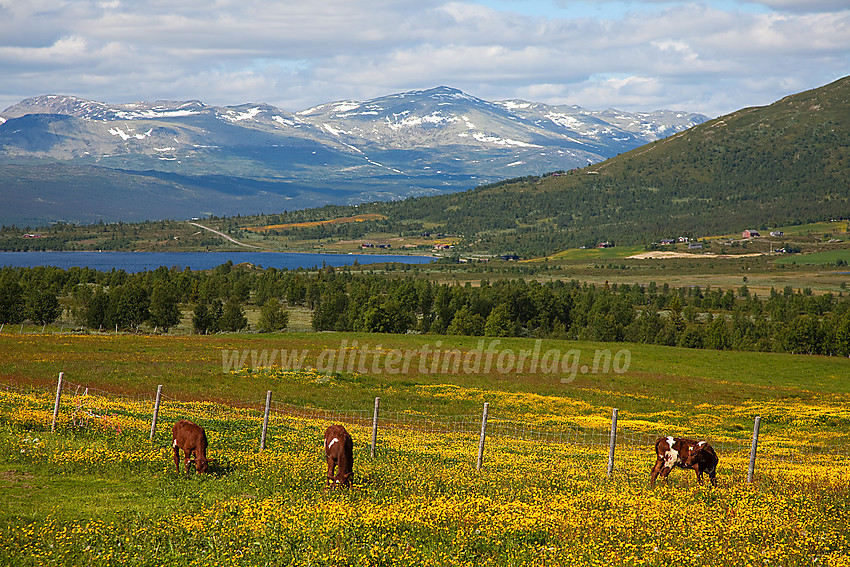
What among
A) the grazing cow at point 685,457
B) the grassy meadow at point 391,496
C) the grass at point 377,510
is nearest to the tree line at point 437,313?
the grassy meadow at point 391,496

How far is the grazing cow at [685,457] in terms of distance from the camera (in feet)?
64.8

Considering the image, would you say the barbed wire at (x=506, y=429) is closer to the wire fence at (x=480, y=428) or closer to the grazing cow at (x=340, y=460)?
the wire fence at (x=480, y=428)

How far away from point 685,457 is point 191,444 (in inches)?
543

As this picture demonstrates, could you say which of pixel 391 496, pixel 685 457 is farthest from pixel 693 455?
pixel 391 496

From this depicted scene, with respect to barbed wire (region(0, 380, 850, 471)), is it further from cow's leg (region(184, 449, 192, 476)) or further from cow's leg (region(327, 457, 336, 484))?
cow's leg (region(327, 457, 336, 484))

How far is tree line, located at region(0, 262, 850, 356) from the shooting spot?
112 meters

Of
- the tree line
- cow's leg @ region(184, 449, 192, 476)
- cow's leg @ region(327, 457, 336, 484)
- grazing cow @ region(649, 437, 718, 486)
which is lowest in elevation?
the tree line

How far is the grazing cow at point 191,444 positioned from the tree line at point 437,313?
90.4 meters

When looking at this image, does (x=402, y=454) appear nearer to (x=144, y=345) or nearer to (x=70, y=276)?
(x=144, y=345)

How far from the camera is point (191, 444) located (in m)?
18.9

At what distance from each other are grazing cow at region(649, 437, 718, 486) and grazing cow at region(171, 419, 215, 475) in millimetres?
12468

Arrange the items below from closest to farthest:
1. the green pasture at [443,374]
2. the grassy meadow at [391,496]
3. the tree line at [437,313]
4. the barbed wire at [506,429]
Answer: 1. the grassy meadow at [391,496]
2. the barbed wire at [506,429]
3. the green pasture at [443,374]
4. the tree line at [437,313]

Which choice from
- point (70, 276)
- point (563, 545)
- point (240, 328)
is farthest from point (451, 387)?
point (70, 276)

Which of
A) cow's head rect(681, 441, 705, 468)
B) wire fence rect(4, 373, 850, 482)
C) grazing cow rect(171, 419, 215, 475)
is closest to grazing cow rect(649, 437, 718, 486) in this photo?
cow's head rect(681, 441, 705, 468)
